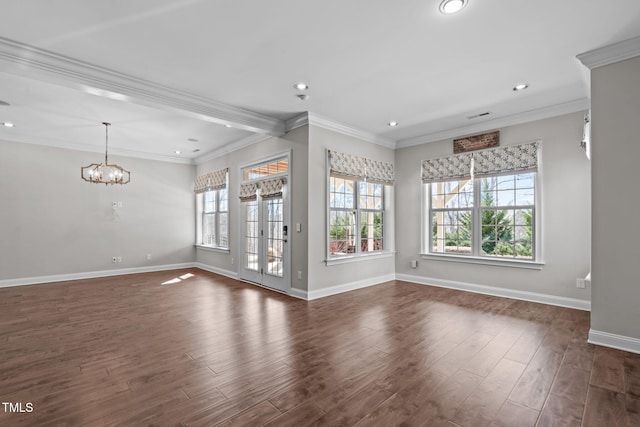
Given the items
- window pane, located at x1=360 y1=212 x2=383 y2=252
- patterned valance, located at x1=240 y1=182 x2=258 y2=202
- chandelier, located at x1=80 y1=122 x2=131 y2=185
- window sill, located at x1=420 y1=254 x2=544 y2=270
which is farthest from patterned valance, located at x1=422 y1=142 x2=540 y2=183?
chandelier, located at x1=80 y1=122 x2=131 y2=185

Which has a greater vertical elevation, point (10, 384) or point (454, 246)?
point (454, 246)

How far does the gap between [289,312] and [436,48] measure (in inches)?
140

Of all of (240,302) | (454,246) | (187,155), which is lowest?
(240,302)

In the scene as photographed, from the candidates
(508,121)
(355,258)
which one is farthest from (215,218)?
(508,121)

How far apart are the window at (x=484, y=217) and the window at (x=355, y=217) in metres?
1.01

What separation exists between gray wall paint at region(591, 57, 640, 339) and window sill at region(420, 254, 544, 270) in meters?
1.53

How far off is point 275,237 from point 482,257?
11.9 feet

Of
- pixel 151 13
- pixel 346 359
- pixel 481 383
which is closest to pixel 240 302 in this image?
pixel 346 359

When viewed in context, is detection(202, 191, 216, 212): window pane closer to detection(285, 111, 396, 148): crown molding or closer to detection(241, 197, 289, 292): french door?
detection(241, 197, 289, 292): french door

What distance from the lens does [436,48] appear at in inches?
115

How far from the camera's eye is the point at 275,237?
5562 mm

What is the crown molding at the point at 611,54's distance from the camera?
9.23ft

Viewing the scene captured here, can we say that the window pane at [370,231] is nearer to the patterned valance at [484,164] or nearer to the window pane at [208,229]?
the patterned valance at [484,164]

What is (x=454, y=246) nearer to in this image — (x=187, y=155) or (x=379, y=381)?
Answer: (x=379, y=381)
